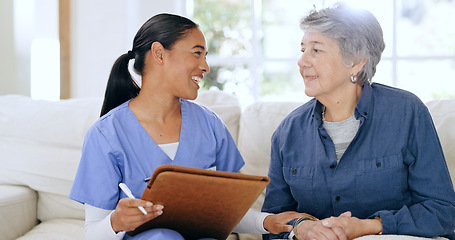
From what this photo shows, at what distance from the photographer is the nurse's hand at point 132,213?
4.11 ft

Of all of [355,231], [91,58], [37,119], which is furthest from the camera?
[91,58]

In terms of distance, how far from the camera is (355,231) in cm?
145

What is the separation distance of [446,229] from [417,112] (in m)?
0.34

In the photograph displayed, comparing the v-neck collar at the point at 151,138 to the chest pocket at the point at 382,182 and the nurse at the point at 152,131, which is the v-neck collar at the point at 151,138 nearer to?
the nurse at the point at 152,131

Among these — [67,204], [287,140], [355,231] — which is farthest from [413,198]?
[67,204]

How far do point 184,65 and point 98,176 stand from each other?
0.41 meters

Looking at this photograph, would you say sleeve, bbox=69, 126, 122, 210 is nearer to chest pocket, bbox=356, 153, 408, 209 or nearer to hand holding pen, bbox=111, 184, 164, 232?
hand holding pen, bbox=111, 184, 164, 232

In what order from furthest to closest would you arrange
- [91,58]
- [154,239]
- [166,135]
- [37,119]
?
[91,58] → [37,119] → [166,135] → [154,239]

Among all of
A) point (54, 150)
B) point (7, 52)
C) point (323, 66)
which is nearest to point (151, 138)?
point (323, 66)

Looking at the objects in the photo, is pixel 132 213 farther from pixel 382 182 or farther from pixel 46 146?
pixel 46 146

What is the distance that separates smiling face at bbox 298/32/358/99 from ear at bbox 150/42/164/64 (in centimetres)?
43

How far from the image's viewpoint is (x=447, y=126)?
6.08ft

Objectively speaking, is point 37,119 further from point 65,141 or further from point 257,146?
point 257,146

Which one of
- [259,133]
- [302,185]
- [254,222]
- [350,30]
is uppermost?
[350,30]
